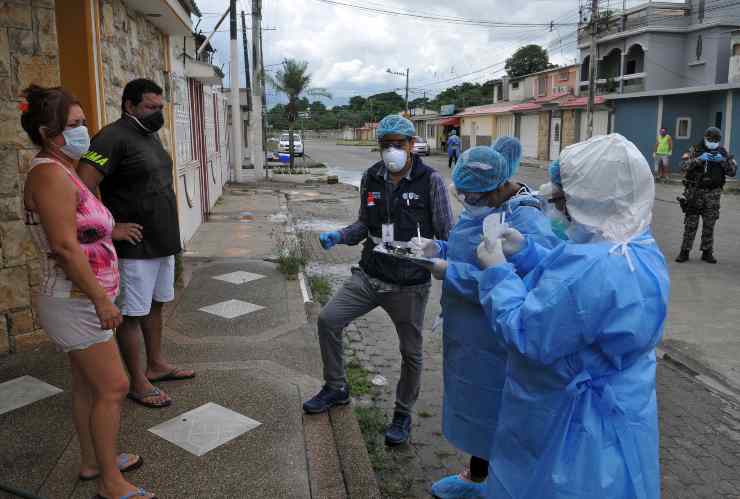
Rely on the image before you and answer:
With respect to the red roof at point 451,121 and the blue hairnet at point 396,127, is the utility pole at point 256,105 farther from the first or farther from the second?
the red roof at point 451,121

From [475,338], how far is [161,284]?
212 cm

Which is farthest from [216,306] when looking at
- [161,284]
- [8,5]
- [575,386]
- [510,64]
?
[510,64]

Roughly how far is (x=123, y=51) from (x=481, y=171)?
181 inches

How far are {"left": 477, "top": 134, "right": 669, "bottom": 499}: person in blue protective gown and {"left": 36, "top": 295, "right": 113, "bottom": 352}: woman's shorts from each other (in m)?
1.70

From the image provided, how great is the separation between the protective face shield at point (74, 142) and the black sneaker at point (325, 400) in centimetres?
199

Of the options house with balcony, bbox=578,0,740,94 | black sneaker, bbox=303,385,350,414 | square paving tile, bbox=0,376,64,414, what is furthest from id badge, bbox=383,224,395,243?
house with balcony, bbox=578,0,740,94

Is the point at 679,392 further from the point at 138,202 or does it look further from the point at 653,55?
the point at 653,55

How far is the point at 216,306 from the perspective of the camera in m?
6.07

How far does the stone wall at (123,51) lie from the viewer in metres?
5.44

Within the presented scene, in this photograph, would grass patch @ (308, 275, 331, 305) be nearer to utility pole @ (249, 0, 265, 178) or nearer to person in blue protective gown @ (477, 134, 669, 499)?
person in blue protective gown @ (477, 134, 669, 499)

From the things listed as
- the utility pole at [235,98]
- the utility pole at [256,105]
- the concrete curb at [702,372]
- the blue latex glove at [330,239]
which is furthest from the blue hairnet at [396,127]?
the utility pole at [256,105]

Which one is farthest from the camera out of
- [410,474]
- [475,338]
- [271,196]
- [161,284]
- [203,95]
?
[271,196]

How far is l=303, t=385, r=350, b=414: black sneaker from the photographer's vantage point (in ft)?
12.5

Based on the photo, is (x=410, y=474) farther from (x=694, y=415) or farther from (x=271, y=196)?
(x=271, y=196)
